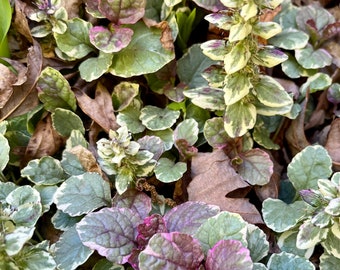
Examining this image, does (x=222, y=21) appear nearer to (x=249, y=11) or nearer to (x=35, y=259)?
(x=249, y=11)

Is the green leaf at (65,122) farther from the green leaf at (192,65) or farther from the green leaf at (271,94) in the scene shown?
the green leaf at (271,94)

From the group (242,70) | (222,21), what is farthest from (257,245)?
(222,21)

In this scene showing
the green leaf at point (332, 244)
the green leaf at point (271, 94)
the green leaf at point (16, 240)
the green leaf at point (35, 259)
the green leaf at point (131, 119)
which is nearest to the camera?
the green leaf at point (16, 240)

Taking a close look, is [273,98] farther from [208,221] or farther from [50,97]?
[50,97]

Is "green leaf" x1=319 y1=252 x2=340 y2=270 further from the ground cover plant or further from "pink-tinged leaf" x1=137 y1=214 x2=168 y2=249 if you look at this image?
"pink-tinged leaf" x1=137 y1=214 x2=168 y2=249

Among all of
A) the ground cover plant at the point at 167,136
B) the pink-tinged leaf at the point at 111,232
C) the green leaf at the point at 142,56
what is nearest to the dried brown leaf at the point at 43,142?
the ground cover plant at the point at 167,136
